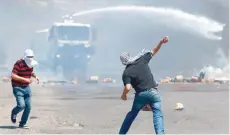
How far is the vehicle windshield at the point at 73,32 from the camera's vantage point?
5052 centimetres

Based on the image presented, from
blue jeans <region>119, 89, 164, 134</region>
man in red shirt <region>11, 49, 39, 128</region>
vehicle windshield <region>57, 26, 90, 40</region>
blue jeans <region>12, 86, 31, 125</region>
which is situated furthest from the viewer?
vehicle windshield <region>57, 26, 90, 40</region>

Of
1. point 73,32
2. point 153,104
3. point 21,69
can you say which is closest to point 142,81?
point 153,104

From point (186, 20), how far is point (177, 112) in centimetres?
4094

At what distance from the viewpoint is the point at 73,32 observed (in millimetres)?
50688

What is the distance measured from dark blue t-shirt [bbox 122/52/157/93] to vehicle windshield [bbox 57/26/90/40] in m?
43.1

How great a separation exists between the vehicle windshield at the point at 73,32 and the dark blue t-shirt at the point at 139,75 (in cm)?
4306

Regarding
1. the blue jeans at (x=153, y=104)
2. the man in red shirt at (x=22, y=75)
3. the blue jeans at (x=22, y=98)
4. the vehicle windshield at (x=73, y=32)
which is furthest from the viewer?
the vehicle windshield at (x=73, y=32)

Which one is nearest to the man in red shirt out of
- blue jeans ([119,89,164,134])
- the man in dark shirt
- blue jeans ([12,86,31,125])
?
blue jeans ([12,86,31,125])

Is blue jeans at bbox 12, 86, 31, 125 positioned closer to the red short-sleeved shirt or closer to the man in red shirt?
the man in red shirt

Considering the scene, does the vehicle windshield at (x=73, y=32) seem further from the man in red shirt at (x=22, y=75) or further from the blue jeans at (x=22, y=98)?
the man in red shirt at (x=22, y=75)

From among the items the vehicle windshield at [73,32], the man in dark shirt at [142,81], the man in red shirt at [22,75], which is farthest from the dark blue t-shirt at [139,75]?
the vehicle windshield at [73,32]

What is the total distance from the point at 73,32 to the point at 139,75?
43516 millimetres

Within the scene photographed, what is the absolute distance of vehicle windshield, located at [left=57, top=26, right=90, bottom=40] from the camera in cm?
5052

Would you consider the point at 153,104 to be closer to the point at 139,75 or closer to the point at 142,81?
the point at 142,81
